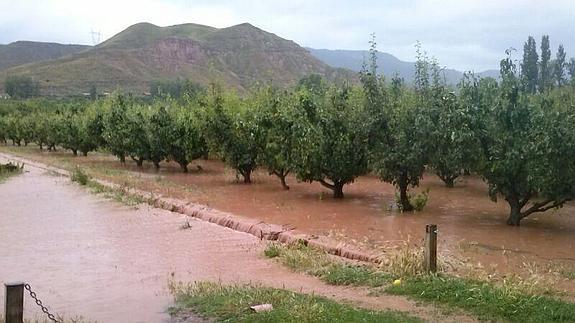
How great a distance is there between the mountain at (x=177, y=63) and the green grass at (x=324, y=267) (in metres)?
86.5

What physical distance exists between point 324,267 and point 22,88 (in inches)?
3921

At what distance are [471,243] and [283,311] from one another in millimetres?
6554

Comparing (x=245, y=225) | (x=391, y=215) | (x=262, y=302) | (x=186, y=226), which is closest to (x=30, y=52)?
(x=186, y=226)

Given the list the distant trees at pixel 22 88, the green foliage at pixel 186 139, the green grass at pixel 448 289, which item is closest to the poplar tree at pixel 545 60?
the green foliage at pixel 186 139

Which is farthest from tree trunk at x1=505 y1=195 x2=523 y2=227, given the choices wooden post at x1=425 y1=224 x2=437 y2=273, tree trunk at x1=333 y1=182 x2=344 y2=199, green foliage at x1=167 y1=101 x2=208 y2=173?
green foliage at x1=167 y1=101 x2=208 y2=173

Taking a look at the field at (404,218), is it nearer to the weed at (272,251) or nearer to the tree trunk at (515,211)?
the tree trunk at (515,211)

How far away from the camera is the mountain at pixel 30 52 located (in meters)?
148

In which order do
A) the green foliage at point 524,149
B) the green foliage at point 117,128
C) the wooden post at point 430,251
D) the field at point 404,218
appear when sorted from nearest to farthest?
the wooden post at point 430,251 → the field at point 404,218 → the green foliage at point 524,149 → the green foliage at point 117,128

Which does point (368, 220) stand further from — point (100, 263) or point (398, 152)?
point (100, 263)

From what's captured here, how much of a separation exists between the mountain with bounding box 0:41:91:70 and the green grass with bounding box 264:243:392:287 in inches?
5764

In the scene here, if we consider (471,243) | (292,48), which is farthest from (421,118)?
(292,48)

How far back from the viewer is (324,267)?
986 centimetres

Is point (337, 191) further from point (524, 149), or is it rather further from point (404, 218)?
→ point (524, 149)

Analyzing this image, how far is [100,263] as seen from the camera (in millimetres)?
11195
